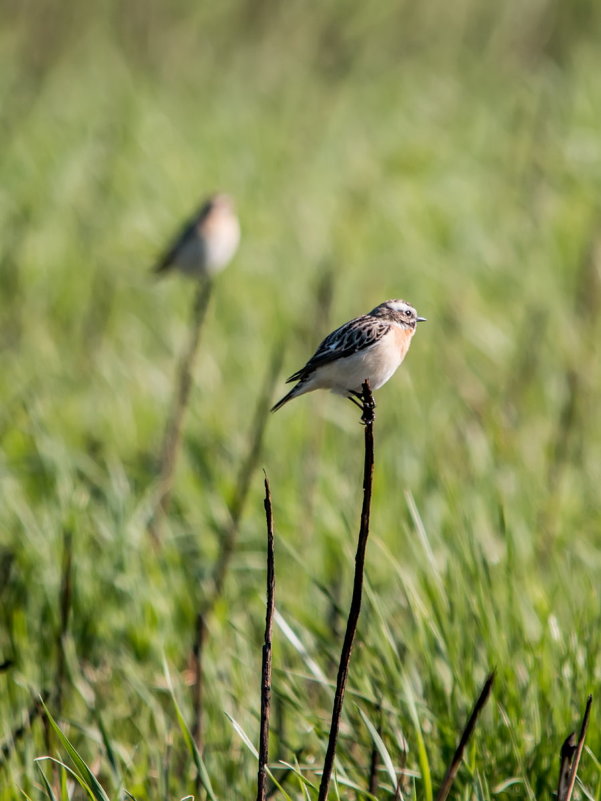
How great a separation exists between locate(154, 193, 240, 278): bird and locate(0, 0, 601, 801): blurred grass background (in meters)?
0.59

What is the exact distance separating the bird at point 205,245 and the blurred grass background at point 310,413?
1.95 feet

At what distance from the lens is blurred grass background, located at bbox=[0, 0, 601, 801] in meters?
2.77

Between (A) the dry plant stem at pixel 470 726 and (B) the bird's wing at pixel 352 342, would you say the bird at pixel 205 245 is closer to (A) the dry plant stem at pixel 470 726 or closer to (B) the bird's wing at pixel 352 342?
(B) the bird's wing at pixel 352 342

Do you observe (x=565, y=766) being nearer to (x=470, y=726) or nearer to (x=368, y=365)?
(x=470, y=726)

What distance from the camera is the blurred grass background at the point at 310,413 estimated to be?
9.10 feet

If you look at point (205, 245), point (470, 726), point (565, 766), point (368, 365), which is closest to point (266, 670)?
point (470, 726)

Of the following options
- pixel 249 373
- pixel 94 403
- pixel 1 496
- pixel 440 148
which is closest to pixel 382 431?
pixel 249 373

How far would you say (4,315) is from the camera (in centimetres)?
661

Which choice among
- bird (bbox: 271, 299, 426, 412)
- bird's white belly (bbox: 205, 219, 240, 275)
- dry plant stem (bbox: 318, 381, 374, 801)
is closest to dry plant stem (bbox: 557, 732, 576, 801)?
dry plant stem (bbox: 318, 381, 374, 801)

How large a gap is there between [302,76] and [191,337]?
23.6 feet

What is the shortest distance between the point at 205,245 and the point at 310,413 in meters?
0.92

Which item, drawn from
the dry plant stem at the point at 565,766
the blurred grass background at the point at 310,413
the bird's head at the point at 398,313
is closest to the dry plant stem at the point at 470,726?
the dry plant stem at the point at 565,766

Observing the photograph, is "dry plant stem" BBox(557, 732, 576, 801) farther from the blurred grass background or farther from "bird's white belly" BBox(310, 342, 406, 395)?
"bird's white belly" BBox(310, 342, 406, 395)

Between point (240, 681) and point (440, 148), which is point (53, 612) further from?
point (440, 148)
